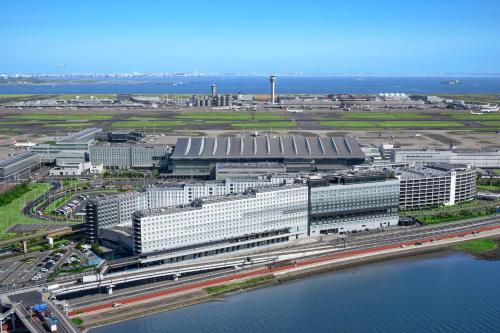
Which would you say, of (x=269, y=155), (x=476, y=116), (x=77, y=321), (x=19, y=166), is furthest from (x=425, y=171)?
(x=476, y=116)

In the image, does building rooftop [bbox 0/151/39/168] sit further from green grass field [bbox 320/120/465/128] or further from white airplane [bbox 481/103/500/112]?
white airplane [bbox 481/103/500/112]

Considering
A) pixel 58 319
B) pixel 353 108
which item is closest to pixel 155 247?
pixel 58 319

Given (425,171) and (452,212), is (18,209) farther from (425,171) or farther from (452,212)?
(452,212)

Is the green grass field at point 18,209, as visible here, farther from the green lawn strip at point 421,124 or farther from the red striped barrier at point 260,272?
the green lawn strip at point 421,124

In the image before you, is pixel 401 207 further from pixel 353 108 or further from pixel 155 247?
pixel 353 108

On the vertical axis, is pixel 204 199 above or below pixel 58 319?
above

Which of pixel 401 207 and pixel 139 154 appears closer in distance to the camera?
pixel 401 207
